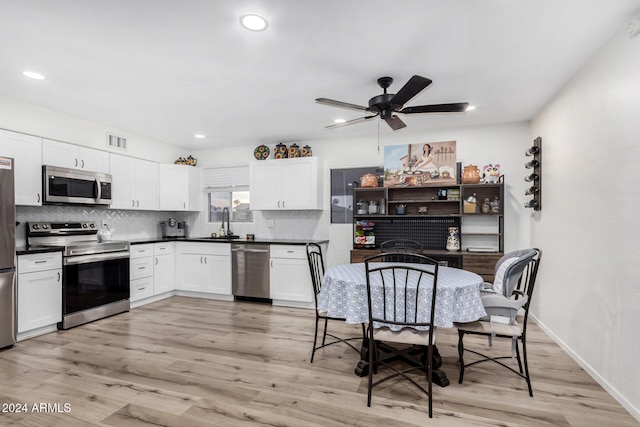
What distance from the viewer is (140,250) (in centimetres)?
489

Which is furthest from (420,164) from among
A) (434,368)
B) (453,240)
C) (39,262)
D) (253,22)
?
(39,262)

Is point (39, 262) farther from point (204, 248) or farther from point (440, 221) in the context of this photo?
point (440, 221)

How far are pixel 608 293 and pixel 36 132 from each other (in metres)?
5.68

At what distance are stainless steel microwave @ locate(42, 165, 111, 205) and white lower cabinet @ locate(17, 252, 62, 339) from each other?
2.23ft

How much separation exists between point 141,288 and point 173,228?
4.17 ft

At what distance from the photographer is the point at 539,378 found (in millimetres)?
2672

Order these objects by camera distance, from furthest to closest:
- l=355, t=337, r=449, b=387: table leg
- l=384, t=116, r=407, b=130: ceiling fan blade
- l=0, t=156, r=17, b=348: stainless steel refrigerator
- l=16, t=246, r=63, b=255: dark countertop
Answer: l=16, t=246, r=63, b=255: dark countertop
l=0, t=156, r=17, b=348: stainless steel refrigerator
l=384, t=116, r=407, b=130: ceiling fan blade
l=355, t=337, r=449, b=387: table leg

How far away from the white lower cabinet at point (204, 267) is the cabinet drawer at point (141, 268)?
0.53m

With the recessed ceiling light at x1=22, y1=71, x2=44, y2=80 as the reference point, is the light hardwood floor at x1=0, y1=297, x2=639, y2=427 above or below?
below

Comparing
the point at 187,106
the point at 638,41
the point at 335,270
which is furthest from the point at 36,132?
the point at 638,41

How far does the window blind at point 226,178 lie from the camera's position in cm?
586

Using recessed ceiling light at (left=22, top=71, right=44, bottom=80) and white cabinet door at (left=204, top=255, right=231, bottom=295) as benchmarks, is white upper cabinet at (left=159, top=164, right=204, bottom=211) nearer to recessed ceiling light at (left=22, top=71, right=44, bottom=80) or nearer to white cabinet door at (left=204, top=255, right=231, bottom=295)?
white cabinet door at (left=204, top=255, right=231, bottom=295)

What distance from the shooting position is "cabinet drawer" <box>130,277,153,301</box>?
4.77 metres

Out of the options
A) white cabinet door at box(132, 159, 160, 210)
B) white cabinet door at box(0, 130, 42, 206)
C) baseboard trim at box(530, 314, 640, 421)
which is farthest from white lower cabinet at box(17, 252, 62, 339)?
baseboard trim at box(530, 314, 640, 421)
